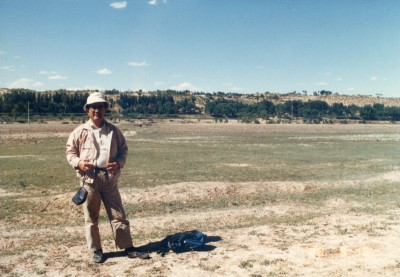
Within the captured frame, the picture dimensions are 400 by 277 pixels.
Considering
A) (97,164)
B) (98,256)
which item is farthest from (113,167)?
(98,256)

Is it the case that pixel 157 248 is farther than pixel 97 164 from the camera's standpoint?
Yes

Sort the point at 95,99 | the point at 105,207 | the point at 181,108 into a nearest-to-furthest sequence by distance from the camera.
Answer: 1. the point at 95,99
2. the point at 105,207
3. the point at 181,108

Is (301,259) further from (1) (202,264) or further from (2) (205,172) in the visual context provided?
(2) (205,172)

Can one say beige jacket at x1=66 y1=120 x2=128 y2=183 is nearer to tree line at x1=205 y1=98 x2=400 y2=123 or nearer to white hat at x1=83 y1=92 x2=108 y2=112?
white hat at x1=83 y1=92 x2=108 y2=112

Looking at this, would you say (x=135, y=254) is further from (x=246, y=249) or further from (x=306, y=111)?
(x=306, y=111)

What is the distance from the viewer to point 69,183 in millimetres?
15609

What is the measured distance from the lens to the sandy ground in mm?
5871

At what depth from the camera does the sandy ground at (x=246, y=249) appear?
5.87 metres

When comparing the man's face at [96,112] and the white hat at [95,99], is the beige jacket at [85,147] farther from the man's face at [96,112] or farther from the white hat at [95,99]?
the white hat at [95,99]

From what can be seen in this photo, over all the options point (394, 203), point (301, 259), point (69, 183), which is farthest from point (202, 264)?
point (69, 183)

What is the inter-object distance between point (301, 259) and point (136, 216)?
507 centimetres

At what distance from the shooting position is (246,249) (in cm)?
Result: 684

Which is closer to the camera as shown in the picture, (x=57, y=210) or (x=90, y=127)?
(x=90, y=127)

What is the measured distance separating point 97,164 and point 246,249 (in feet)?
10.0
